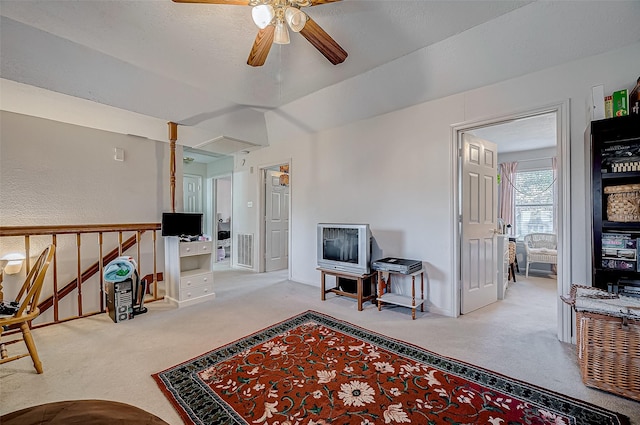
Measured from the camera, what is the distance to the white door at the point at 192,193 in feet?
23.3

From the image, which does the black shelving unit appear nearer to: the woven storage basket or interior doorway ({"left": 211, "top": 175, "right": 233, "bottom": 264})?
the woven storage basket

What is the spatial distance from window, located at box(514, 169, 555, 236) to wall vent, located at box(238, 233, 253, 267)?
18.1 feet

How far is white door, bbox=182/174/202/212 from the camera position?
7.12 m

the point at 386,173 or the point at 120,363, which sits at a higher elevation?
the point at 386,173

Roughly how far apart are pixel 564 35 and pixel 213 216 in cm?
692

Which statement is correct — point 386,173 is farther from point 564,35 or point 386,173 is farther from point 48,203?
point 48,203

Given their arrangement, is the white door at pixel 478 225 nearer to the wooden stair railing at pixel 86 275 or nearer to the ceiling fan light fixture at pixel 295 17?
the ceiling fan light fixture at pixel 295 17

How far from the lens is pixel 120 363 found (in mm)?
2111

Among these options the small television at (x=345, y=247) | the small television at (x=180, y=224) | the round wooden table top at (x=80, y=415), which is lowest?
the round wooden table top at (x=80, y=415)

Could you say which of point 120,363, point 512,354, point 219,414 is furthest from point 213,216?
Answer: point 512,354

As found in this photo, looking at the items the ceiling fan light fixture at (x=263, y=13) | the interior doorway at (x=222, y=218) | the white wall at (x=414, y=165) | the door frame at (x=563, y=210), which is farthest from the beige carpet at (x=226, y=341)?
the interior doorway at (x=222, y=218)

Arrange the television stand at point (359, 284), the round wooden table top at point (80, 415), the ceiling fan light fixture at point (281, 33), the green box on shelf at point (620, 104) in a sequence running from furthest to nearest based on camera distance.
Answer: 1. the television stand at point (359, 284)
2. the green box on shelf at point (620, 104)
3. the ceiling fan light fixture at point (281, 33)
4. the round wooden table top at point (80, 415)

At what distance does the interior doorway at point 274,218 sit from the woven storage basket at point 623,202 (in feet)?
14.7

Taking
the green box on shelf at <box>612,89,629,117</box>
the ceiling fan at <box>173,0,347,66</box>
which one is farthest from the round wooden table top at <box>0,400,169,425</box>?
the green box on shelf at <box>612,89,629,117</box>
